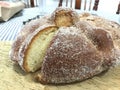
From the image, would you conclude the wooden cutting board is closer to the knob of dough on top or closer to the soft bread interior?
the soft bread interior

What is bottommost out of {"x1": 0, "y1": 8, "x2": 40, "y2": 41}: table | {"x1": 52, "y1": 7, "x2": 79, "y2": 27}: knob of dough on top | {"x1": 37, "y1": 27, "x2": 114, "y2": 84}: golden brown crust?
{"x1": 0, "y1": 8, "x2": 40, "y2": 41}: table

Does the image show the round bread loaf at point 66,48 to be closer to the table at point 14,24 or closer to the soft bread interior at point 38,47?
the soft bread interior at point 38,47

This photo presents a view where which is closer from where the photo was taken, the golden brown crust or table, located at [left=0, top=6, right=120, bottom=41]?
the golden brown crust

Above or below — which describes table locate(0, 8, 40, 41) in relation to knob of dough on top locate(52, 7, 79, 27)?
below

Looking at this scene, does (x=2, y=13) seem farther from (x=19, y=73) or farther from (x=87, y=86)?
(x=87, y=86)

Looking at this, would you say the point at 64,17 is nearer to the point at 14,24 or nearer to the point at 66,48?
the point at 66,48

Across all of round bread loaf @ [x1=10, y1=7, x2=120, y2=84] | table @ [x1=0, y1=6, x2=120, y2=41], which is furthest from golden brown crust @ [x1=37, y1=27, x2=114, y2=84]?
table @ [x1=0, y1=6, x2=120, y2=41]

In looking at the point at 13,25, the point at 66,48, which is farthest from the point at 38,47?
the point at 13,25
